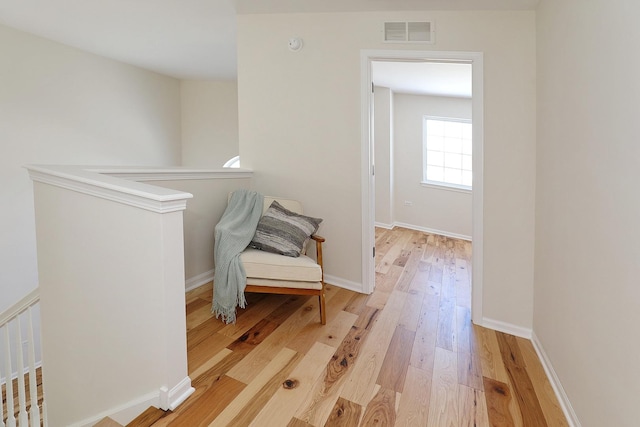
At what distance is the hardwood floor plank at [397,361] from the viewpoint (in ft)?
5.58

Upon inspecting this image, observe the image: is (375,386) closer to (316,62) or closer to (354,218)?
(354,218)

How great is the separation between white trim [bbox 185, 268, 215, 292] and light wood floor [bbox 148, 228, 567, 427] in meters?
0.08

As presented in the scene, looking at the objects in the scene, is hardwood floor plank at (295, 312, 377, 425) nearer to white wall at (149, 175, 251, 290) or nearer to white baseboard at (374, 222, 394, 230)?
white wall at (149, 175, 251, 290)

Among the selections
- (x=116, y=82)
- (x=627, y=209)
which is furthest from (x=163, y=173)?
(x=116, y=82)

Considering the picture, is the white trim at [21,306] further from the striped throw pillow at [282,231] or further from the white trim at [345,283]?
the white trim at [345,283]

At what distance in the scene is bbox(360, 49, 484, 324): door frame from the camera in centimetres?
229

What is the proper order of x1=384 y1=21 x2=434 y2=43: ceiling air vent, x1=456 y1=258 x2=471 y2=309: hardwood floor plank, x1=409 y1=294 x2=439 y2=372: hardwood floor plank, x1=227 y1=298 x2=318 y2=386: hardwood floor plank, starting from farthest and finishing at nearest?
x1=456 y1=258 x2=471 y2=309: hardwood floor plank < x1=384 y1=21 x2=434 y2=43: ceiling air vent < x1=409 y1=294 x2=439 y2=372: hardwood floor plank < x1=227 y1=298 x2=318 y2=386: hardwood floor plank

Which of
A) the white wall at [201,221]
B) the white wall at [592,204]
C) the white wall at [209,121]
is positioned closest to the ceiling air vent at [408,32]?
the white wall at [592,204]

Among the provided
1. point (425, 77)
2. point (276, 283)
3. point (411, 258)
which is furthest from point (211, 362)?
point (425, 77)

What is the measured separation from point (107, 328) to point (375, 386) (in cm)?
139

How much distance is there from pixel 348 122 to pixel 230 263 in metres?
1.47

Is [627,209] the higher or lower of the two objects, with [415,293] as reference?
higher

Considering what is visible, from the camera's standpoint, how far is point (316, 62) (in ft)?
8.91

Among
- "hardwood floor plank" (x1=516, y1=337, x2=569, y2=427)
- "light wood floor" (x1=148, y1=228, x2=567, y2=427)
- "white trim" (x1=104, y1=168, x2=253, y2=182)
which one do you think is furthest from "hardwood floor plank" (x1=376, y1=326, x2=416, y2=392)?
"white trim" (x1=104, y1=168, x2=253, y2=182)
